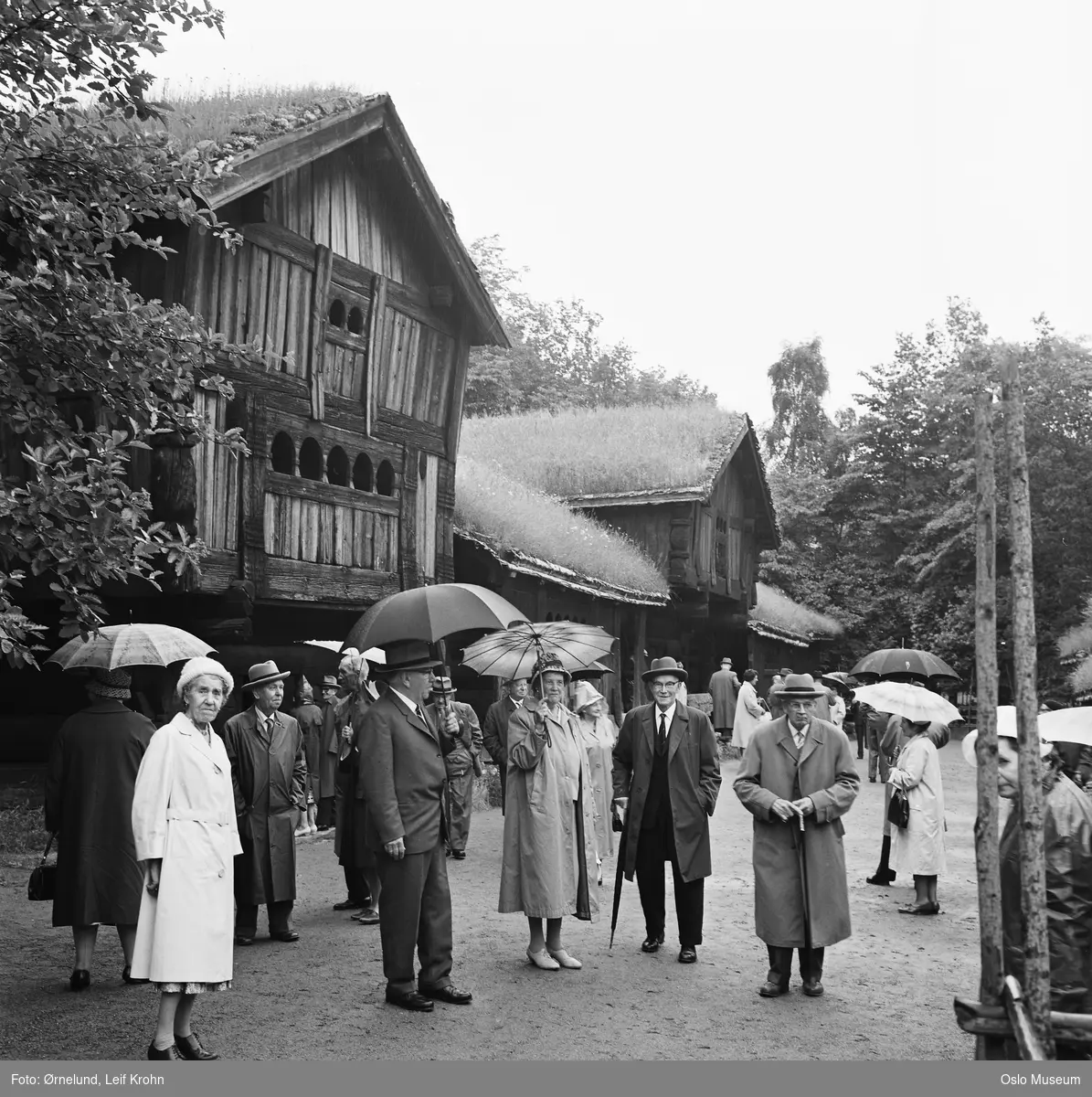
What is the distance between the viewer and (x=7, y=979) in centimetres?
754

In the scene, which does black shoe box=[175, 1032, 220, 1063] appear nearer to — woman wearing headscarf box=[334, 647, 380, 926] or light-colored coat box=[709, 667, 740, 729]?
woman wearing headscarf box=[334, 647, 380, 926]

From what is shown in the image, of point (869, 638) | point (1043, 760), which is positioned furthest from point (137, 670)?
point (869, 638)

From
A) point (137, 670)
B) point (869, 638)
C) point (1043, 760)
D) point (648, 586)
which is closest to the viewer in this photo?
point (1043, 760)

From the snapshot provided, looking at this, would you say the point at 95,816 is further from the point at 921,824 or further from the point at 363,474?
the point at 363,474

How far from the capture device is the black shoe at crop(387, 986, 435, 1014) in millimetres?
6773

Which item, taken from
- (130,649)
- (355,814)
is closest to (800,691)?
(355,814)

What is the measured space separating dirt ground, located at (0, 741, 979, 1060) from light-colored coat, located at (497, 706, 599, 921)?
468 mm

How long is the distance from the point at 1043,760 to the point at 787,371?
59.9 m

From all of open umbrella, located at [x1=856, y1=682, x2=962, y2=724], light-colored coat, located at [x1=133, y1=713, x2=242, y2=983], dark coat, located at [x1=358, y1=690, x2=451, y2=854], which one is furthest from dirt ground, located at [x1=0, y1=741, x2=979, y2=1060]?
open umbrella, located at [x1=856, y1=682, x2=962, y2=724]

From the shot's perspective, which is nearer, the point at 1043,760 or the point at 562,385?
the point at 1043,760

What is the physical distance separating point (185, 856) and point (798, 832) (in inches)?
141

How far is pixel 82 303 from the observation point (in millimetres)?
7121

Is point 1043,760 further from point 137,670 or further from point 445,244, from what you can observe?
point 445,244

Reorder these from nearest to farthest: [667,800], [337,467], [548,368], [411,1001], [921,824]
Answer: [411,1001] → [667,800] → [921,824] → [337,467] → [548,368]
